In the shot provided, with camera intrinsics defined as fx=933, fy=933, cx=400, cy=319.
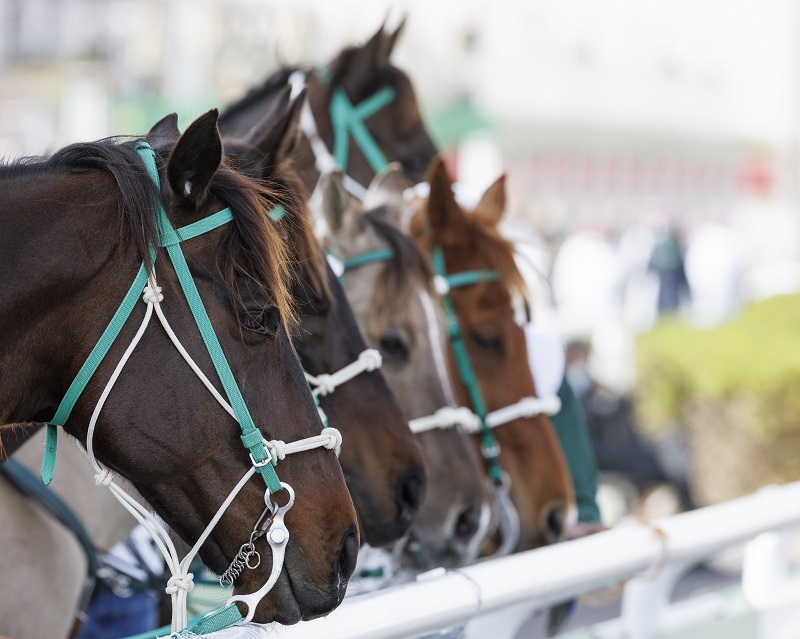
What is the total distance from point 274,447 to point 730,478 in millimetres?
5584

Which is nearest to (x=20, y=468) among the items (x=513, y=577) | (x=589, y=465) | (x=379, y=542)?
(x=379, y=542)

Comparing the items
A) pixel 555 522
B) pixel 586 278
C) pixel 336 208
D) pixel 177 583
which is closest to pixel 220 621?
pixel 177 583

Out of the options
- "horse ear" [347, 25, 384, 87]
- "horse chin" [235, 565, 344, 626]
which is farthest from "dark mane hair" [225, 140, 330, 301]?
"horse ear" [347, 25, 384, 87]

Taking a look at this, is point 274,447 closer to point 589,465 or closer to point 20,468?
point 20,468

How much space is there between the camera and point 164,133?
2.05 meters

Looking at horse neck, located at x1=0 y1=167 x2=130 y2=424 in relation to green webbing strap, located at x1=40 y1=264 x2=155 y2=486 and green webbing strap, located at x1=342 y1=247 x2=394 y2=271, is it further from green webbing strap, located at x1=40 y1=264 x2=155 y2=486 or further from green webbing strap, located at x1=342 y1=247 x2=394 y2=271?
green webbing strap, located at x1=342 y1=247 x2=394 y2=271

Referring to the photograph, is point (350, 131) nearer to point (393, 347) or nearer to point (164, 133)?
point (393, 347)

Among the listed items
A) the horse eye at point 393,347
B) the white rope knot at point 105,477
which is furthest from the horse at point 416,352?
the white rope knot at point 105,477

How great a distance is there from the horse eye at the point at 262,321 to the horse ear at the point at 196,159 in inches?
9.7

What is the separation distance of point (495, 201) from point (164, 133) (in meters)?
2.05

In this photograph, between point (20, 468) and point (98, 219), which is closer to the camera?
point (98, 219)

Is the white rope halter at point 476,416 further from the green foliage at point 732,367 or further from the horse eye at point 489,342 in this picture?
the green foliage at point 732,367

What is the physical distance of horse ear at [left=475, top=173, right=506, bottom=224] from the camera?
380 centimetres

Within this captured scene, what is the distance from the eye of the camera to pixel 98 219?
1740 millimetres
